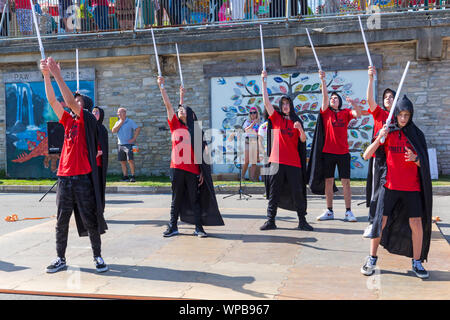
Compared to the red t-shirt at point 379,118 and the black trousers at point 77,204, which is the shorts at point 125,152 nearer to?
the black trousers at point 77,204

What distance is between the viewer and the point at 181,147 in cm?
734

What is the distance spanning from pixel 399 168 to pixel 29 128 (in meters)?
15.0

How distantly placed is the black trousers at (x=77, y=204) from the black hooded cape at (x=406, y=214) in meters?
2.94

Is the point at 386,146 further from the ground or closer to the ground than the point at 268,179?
further from the ground

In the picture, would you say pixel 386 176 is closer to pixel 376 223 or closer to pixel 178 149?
pixel 376 223

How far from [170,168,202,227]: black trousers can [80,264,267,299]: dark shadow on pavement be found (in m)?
1.75

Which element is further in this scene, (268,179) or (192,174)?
(268,179)

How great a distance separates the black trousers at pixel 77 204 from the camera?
5547mm

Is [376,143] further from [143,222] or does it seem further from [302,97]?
[302,97]

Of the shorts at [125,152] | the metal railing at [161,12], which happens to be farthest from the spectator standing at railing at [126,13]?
the shorts at [125,152]

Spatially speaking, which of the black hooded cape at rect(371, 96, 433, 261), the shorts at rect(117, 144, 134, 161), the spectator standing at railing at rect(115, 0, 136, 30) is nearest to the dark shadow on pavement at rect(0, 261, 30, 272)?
the black hooded cape at rect(371, 96, 433, 261)

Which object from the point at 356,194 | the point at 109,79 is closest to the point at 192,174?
the point at 356,194

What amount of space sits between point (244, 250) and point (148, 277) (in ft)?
5.10

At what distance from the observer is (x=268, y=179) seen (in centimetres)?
794
